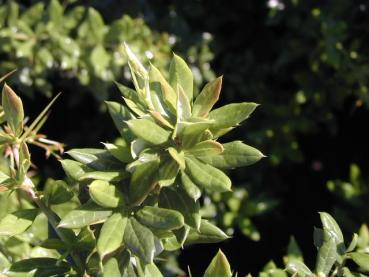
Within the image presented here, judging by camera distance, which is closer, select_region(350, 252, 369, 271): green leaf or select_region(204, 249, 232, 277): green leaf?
select_region(204, 249, 232, 277): green leaf

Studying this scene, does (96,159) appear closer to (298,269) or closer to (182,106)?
(182,106)

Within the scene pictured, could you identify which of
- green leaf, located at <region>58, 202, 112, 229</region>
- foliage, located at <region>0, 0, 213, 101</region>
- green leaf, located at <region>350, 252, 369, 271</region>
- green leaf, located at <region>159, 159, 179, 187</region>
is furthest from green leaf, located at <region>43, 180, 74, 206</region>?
foliage, located at <region>0, 0, 213, 101</region>

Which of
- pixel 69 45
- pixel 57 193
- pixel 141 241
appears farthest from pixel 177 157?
pixel 69 45

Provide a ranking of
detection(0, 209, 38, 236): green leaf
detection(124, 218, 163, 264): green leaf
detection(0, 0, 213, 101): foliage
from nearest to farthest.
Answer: detection(124, 218, 163, 264): green leaf
detection(0, 209, 38, 236): green leaf
detection(0, 0, 213, 101): foliage

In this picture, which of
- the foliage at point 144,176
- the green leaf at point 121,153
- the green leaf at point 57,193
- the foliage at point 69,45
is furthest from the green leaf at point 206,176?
the foliage at point 69,45

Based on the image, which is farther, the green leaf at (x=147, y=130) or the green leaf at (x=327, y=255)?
the green leaf at (x=327, y=255)

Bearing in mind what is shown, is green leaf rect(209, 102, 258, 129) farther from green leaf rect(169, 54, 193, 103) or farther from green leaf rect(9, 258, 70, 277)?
green leaf rect(9, 258, 70, 277)

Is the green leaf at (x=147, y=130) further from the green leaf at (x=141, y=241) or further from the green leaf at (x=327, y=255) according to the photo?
the green leaf at (x=327, y=255)
